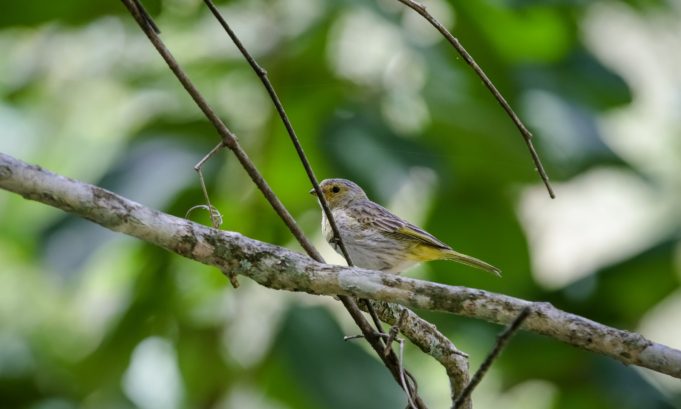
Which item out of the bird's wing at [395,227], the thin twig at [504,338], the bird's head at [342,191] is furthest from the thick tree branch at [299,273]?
the bird's head at [342,191]

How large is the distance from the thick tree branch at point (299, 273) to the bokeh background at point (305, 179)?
9.17ft

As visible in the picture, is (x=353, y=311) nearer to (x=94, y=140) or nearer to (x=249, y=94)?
(x=249, y=94)

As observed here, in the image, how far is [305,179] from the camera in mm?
5059

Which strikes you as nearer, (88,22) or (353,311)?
(353,311)

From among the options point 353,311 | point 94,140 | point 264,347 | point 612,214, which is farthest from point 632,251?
point 353,311

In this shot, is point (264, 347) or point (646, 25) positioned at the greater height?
point (646, 25)

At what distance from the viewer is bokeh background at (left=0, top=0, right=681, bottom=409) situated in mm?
5012

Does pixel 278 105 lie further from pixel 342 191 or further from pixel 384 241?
pixel 342 191

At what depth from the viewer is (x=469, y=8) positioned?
5766mm

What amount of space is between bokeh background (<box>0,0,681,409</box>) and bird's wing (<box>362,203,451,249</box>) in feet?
1.57

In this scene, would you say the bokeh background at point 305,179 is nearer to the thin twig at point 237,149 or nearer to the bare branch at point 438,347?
the bare branch at point 438,347

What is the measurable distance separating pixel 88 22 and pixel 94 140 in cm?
79

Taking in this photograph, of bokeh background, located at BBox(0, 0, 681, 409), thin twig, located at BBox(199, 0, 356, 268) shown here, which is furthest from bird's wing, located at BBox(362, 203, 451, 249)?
thin twig, located at BBox(199, 0, 356, 268)

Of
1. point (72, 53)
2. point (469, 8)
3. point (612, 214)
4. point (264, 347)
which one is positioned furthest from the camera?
point (612, 214)
